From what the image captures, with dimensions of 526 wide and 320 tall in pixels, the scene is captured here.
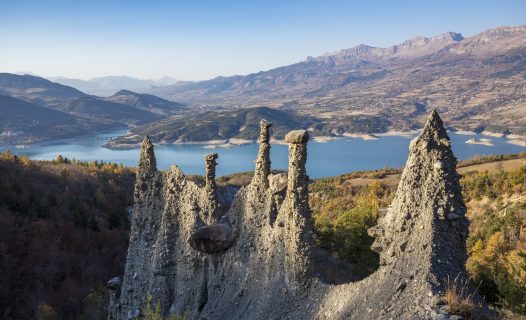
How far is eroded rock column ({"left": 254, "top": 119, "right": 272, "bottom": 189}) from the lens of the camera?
39.7ft

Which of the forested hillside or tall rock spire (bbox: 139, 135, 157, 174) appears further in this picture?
the forested hillside

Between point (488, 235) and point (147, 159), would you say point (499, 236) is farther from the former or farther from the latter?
point (147, 159)

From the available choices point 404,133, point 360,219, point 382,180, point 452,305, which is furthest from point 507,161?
point 404,133

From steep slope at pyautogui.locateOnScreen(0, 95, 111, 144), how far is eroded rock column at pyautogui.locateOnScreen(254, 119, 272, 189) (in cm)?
15696

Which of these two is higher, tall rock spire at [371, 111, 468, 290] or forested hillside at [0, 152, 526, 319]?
tall rock spire at [371, 111, 468, 290]

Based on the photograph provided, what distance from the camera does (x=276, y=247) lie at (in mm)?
11328

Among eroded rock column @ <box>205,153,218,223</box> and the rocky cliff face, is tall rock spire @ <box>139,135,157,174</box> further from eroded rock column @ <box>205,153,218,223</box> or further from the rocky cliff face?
eroded rock column @ <box>205,153,218,223</box>

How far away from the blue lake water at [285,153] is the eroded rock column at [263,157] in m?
83.7

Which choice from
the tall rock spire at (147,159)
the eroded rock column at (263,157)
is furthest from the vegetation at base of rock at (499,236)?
the tall rock spire at (147,159)

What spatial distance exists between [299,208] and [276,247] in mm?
1634

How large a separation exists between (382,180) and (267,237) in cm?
4755

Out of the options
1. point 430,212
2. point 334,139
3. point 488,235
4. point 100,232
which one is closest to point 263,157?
point 430,212

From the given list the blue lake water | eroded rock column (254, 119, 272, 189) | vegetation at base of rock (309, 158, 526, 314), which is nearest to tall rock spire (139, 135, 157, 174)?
eroded rock column (254, 119, 272, 189)

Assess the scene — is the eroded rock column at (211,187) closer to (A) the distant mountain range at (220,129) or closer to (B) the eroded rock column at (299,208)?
(B) the eroded rock column at (299,208)
